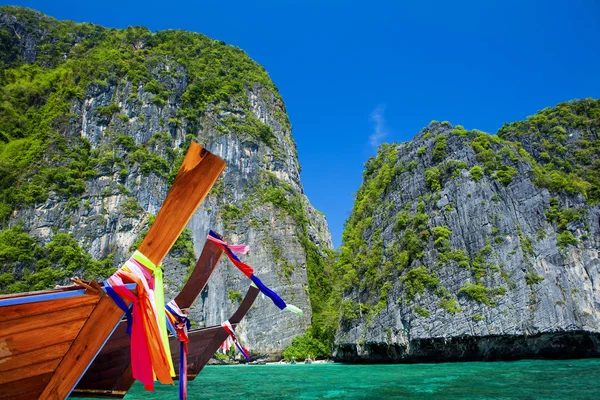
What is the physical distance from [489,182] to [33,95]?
6115 centimetres

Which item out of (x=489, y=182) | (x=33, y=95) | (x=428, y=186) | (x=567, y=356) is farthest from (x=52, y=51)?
(x=567, y=356)

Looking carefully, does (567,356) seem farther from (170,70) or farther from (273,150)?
(170,70)

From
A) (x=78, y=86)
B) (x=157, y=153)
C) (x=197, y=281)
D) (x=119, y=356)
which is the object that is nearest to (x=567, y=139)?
(x=197, y=281)

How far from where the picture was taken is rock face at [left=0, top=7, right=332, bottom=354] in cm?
4472

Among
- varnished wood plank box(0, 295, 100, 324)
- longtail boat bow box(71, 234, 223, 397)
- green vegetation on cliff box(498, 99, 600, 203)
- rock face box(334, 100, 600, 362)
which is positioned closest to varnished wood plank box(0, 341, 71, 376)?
varnished wood plank box(0, 295, 100, 324)

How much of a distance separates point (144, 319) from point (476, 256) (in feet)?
102

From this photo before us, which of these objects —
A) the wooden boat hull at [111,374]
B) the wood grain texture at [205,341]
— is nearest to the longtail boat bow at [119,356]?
the wooden boat hull at [111,374]

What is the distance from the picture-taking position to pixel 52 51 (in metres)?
63.4

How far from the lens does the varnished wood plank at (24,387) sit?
121 inches

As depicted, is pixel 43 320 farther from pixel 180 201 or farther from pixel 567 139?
pixel 567 139

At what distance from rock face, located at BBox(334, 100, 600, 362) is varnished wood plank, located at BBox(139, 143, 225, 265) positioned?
2814 centimetres

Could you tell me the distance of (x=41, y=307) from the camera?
9.37ft

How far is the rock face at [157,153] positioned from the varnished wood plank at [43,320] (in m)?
41.0

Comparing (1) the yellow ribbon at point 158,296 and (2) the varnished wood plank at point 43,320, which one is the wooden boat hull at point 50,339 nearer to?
(2) the varnished wood plank at point 43,320
